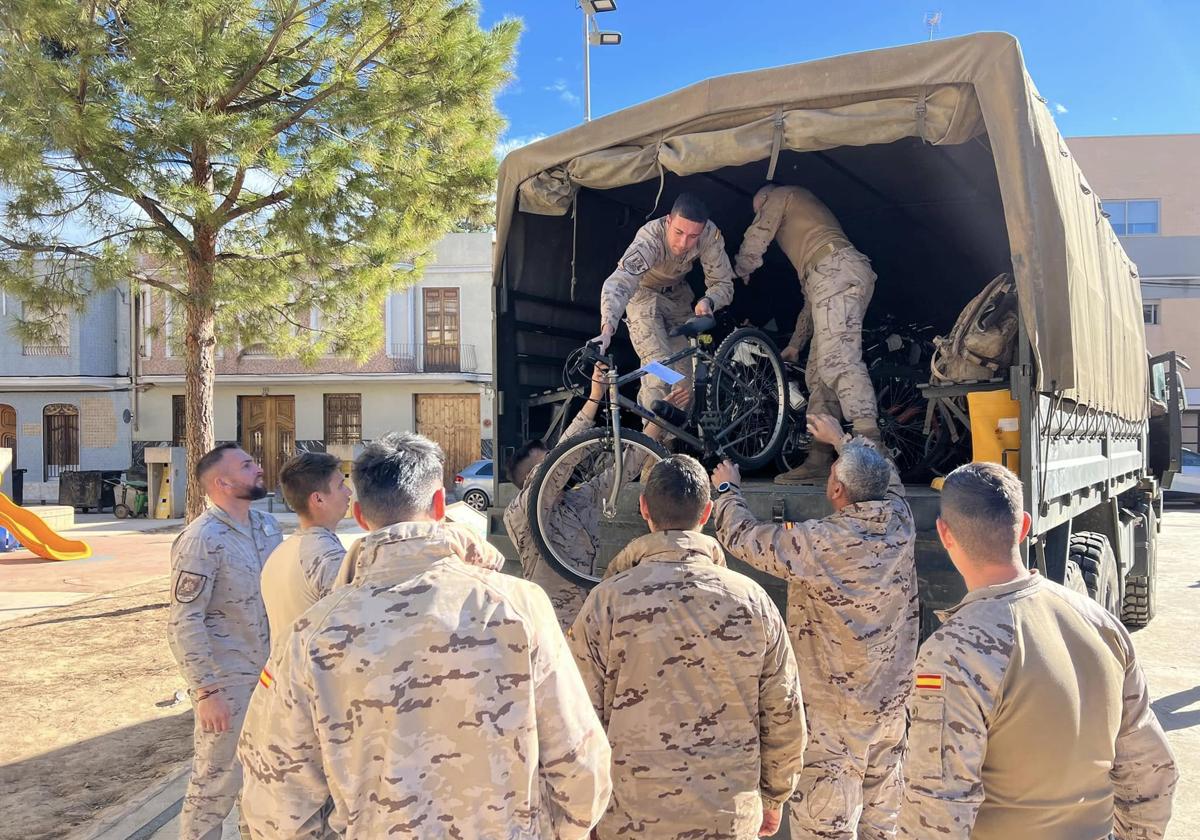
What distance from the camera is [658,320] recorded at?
4.75 meters

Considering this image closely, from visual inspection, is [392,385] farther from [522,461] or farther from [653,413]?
[653,413]

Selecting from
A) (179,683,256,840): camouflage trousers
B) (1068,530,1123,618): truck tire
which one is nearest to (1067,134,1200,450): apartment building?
(1068,530,1123,618): truck tire

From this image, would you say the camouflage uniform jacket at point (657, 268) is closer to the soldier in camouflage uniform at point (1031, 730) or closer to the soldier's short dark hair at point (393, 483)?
the soldier's short dark hair at point (393, 483)

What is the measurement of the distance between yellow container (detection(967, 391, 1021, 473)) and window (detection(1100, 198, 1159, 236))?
29.3 metres

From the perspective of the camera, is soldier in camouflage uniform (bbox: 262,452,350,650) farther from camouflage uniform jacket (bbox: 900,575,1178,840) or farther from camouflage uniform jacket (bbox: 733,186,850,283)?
camouflage uniform jacket (bbox: 733,186,850,283)

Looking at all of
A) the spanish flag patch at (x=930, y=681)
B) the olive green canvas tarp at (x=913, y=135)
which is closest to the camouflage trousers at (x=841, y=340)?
the olive green canvas tarp at (x=913, y=135)

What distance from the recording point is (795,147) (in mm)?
3652

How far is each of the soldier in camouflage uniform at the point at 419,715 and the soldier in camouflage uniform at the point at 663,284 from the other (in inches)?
97.0

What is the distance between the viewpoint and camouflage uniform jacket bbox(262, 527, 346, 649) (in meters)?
2.83

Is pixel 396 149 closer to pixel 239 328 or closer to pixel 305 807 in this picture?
pixel 239 328

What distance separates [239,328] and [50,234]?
2.27m

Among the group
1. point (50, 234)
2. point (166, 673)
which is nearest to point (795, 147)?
point (166, 673)

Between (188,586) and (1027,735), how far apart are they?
2884mm

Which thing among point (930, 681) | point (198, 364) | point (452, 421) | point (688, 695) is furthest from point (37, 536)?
point (930, 681)
